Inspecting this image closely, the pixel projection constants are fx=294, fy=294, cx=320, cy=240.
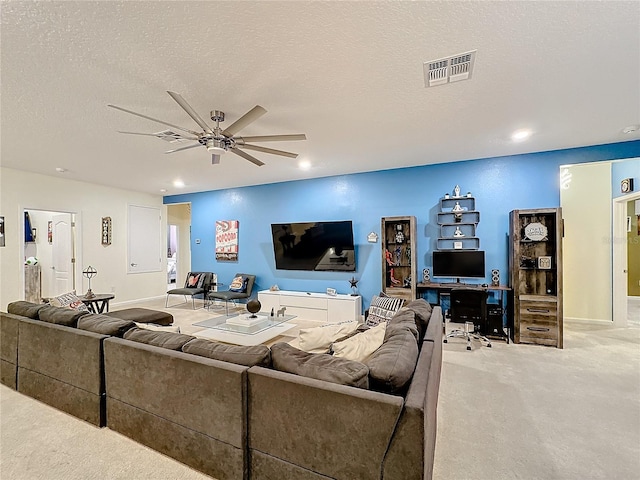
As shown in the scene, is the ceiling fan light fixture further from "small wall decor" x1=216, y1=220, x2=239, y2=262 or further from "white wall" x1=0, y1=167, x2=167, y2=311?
"white wall" x1=0, y1=167, x2=167, y2=311

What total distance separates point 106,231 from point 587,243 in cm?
955

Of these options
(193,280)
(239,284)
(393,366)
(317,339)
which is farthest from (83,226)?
(393,366)

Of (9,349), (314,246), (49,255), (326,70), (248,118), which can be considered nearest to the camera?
(326,70)

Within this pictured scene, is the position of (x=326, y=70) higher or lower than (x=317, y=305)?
higher

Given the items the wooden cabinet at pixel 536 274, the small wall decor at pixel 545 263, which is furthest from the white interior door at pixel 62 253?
the small wall decor at pixel 545 263

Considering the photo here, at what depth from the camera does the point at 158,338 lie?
2033 millimetres

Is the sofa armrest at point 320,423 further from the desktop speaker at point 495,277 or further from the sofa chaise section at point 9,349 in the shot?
the desktop speaker at point 495,277

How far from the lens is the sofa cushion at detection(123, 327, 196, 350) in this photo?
6.39 ft

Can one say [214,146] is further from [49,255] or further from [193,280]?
[49,255]

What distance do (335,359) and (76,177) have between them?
21.8ft

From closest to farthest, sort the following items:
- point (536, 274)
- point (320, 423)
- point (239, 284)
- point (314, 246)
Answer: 1. point (320, 423)
2. point (536, 274)
3. point (314, 246)
4. point (239, 284)

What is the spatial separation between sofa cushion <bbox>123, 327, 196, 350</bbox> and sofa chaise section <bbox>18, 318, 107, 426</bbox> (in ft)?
0.75

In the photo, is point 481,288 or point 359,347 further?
point 481,288

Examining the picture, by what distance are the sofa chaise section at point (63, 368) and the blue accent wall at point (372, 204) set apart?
4.04m
